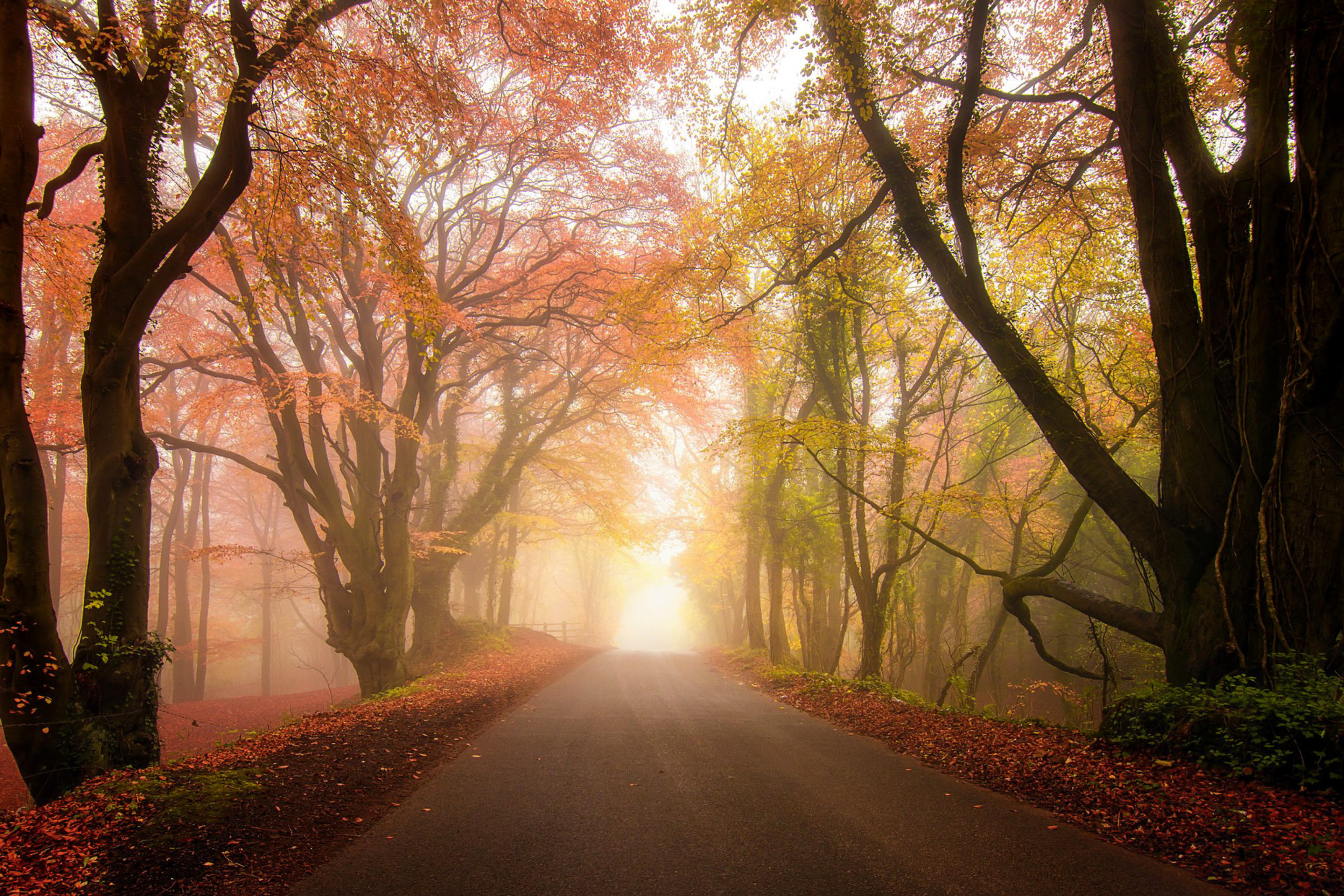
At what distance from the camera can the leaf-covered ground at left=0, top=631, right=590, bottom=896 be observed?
2.83 m


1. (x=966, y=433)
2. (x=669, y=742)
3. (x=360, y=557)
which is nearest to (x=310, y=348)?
(x=360, y=557)

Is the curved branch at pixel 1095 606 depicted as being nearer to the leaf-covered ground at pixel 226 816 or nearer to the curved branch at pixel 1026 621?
the curved branch at pixel 1026 621

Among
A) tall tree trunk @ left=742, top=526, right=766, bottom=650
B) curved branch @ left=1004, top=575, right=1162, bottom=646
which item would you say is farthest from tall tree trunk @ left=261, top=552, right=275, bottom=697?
curved branch @ left=1004, top=575, right=1162, bottom=646

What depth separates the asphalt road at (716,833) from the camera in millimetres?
2975

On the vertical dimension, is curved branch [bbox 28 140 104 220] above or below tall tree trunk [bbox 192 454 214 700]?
above

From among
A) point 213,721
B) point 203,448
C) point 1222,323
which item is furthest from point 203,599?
point 1222,323

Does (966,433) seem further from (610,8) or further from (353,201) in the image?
(353,201)

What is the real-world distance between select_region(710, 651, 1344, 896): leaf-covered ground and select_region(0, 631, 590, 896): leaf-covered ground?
4.72m

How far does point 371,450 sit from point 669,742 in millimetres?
7772

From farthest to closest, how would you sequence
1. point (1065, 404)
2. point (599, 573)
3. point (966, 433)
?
point (599, 573) → point (966, 433) → point (1065, 404)

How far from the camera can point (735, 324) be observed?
39.6 ft

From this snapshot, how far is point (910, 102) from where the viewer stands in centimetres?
907

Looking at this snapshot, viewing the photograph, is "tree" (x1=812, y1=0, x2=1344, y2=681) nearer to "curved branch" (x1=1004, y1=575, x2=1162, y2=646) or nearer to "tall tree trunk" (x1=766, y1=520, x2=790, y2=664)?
"curved branch" (x1=1004, y1=575, x2=1162, y2=646)

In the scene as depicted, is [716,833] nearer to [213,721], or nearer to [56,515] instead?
[213,721]
